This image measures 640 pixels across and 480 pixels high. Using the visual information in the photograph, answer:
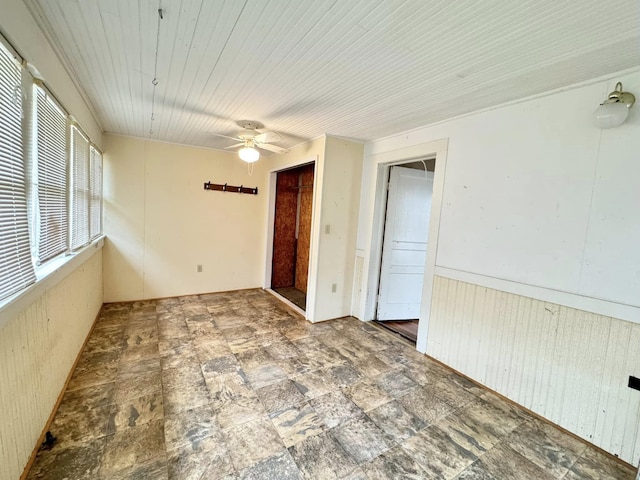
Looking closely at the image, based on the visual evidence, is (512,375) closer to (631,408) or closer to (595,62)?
(631,408)

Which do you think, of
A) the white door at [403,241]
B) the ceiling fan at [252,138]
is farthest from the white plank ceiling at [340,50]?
the white door at [403,241]

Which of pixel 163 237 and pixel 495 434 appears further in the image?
pixel 163 237

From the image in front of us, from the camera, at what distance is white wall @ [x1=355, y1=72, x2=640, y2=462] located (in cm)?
172

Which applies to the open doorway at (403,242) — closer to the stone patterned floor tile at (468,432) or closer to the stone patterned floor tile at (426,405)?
the stone patterned floor tile at (426,405)

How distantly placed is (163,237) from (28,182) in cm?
284

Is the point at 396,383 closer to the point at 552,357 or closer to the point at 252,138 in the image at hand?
the point at 552,357

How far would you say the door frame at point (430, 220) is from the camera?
2824 mm

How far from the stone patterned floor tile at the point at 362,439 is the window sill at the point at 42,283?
187 centimetres

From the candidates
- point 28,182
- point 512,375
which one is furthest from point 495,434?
point 28,182

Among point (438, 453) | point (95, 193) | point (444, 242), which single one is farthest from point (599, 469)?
point (95, 193)

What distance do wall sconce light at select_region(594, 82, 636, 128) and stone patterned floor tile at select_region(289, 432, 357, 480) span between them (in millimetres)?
2621

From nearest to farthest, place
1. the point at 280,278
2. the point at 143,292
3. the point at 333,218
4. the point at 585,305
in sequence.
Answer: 1. the point at 585,305
2. the point at 333,218
3. the point at 143,292
4. the point at 280,278

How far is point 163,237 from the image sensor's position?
421cm

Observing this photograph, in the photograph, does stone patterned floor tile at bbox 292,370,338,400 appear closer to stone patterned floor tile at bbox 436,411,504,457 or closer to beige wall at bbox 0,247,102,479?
stone patterned floor tile at bbox 436,411,504,457
